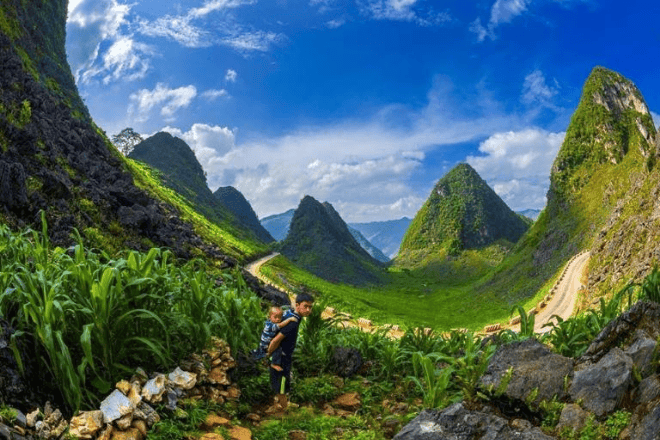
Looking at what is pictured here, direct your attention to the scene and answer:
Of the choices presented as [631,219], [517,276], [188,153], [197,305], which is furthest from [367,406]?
[188,153]

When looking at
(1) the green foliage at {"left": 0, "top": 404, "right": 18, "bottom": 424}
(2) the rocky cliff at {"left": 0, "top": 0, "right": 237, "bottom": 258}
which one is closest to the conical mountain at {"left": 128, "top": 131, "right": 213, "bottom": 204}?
(2) the rocky cliff at {"left": 0, "top": 0, "right": 237, "bottom": 258}

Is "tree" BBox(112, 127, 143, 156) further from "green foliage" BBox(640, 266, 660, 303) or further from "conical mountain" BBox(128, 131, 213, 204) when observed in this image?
"green foliage" BBox(640, 266, 660, 303)

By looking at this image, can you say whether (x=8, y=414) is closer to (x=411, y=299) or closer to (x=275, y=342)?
(x=275, y=342)

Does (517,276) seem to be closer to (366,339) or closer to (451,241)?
(366,339)

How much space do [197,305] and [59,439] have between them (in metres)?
2.52

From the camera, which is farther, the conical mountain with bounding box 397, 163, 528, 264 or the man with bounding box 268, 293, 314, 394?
the conical mountain with bounding box 397, 163, 528, 264

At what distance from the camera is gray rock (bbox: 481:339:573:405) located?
4977 millimetres

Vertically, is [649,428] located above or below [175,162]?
below

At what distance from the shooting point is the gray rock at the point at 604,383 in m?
4.51

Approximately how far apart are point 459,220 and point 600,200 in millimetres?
91549

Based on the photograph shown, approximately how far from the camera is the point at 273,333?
22.9ft

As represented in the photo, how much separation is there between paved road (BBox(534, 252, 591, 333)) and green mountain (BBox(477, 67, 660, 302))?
2.20m

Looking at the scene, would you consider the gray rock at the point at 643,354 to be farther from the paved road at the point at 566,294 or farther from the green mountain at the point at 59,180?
the paved road at the point at 566,294

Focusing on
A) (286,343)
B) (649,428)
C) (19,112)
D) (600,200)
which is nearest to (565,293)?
(600,200)
